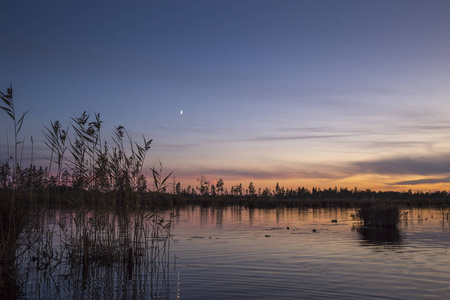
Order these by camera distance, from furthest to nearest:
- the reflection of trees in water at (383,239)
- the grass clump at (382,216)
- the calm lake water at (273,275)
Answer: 1. the grass clump at (382,216)
2. the reflection of trees in water at (383,239)
3. the calm lake water at (273,275)

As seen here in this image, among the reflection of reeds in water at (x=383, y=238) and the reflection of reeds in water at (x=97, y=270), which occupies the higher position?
the reflection of reeds in water at (x=97, y=270)

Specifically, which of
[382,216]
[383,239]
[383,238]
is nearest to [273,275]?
[383,239]

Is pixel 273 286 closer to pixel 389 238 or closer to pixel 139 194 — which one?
pixel 139 194

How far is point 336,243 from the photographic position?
2264 centimetres

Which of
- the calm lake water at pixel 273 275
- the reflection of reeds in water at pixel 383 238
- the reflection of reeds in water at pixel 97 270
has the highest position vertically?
the reflection of reeds in water at pixel 97 270

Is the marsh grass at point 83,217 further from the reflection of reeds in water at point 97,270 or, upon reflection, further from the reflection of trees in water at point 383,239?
the reflection of trees in water at point 383,239

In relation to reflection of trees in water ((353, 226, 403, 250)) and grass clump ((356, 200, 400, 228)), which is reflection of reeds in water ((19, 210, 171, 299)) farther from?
grass clump ((356, 200, 400, 228))

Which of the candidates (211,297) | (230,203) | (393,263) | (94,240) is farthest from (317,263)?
(230,203)

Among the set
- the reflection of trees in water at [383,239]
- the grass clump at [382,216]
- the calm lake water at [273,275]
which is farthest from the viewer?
the grass clump at [382,216]

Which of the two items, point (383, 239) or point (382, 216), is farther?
point (382, 216)

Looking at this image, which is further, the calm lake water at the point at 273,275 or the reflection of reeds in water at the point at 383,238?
the reflection of reeds in water at the point at 383,238

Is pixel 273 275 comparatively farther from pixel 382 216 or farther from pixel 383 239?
pixel 382 216

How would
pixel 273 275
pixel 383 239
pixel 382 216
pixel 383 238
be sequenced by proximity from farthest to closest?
pixel 382 216
pixel 383 238
pixel 383 239
pixel 273 275

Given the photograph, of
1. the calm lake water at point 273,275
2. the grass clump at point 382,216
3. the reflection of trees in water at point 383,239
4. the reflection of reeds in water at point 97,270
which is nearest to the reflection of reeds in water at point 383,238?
the reflection of trees in water at point 383,239
